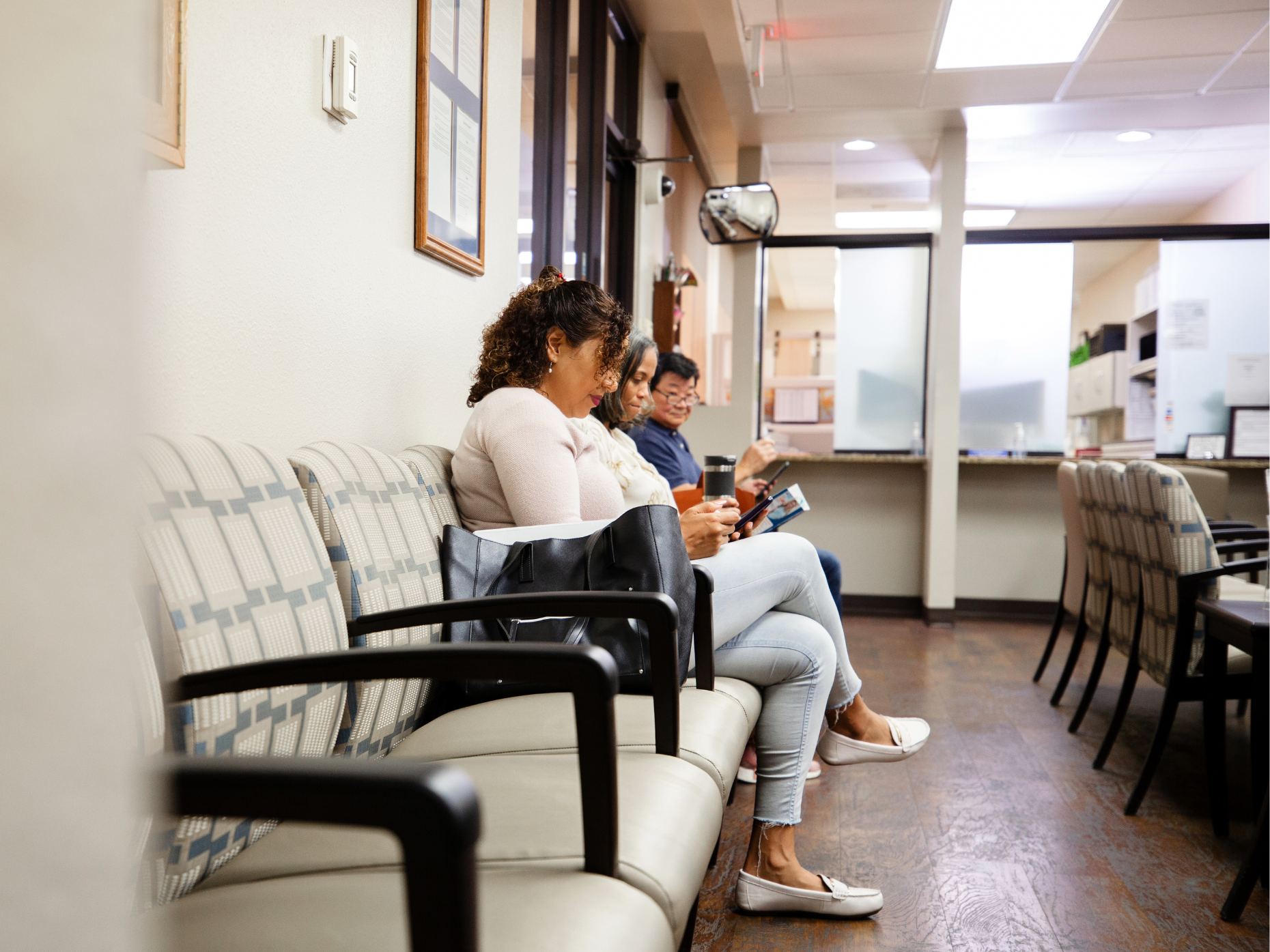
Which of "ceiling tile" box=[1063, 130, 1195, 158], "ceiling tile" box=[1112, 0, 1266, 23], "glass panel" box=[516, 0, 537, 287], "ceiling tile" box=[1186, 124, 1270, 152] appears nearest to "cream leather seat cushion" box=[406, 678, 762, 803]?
"glass panel" box=[516, 0, 537, 287]

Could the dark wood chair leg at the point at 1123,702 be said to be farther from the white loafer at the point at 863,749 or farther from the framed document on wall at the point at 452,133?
the framed document on wall at the point at 452,133

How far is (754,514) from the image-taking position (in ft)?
6.58

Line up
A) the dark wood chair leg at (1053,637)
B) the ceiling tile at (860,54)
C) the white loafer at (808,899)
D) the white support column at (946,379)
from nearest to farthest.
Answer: the white loafer at (808,899) → the dark wood chair leg at (1053,637) → the ceiling tile at (860,54) → the white support column at (946,379)

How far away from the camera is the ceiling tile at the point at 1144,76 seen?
393 cm

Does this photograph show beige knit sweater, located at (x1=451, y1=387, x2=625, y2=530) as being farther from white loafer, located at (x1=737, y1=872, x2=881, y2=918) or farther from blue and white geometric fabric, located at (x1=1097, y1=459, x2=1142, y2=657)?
blue and white geometric fabric, located at (x1=1097, y1=459, x2=1142, y2=657)

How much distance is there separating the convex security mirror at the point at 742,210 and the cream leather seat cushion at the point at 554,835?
3874mm

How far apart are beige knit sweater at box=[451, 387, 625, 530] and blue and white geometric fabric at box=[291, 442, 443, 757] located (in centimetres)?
19

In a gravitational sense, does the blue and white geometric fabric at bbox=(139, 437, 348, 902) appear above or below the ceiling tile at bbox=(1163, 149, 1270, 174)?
below

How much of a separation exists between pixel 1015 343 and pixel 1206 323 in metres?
1.17

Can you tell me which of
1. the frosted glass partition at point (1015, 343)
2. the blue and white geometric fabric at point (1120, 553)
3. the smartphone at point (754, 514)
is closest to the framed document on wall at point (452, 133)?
the smartphone at point (754, 514)

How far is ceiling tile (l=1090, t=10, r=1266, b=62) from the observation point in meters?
3.55

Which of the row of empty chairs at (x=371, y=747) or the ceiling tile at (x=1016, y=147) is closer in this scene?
the row of empty chairs at (x=371, y=747)

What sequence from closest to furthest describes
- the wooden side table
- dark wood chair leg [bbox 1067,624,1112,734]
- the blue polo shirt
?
the wooden side table → dark wood chair leg [bbox 1067,624,1112,734] → the blue polo shirt

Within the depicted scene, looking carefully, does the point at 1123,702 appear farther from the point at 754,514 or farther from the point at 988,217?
the point at 988,217
